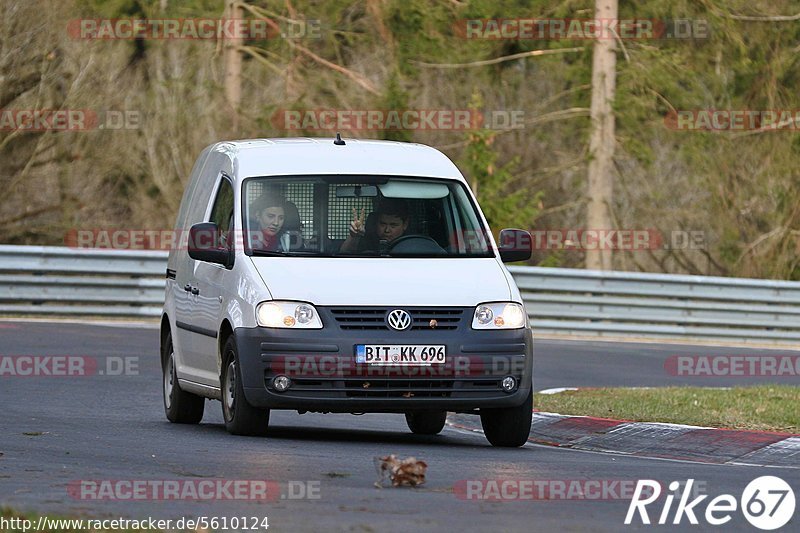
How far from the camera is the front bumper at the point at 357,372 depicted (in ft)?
35.8

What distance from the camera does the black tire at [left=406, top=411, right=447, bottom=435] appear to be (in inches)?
510

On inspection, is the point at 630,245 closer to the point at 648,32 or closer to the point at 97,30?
the point at 648,32

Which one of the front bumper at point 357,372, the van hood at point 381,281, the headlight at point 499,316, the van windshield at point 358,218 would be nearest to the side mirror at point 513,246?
the van windshield at point 358,218

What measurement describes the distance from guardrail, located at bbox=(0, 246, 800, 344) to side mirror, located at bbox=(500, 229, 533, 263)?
12378mm

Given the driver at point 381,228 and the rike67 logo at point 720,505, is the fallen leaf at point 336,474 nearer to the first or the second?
the rike67 logo at point 720,505

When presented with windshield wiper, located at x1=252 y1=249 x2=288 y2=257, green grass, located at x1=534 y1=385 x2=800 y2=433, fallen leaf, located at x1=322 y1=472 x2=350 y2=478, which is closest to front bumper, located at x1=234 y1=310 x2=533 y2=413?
windshield wiper, located at x1=252 y1=249 x2=288 y2=257

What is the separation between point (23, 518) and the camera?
7.11 m

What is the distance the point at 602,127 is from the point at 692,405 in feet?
56.3

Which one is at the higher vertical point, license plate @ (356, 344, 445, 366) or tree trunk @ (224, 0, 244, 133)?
tree trunk @ (224, 0, 244, 133)

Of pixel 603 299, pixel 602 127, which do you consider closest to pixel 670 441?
pixel 603 299

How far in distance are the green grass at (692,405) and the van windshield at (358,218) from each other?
2.29 m

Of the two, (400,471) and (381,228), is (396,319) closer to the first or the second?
(381,228)

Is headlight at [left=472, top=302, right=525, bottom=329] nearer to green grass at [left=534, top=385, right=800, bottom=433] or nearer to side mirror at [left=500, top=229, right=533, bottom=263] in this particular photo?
side mirror at [left=500, top=229, right=533, bottom=263]

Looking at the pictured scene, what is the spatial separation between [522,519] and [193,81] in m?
26.0
